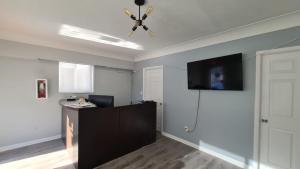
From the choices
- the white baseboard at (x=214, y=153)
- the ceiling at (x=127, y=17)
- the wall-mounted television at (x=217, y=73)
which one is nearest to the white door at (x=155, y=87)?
the white baseboard at (x=214, y=153)

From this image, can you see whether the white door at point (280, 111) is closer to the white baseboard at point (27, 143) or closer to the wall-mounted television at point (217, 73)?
the wall-mounted television at point (217, 73)

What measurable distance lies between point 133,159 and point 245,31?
10.6 ft

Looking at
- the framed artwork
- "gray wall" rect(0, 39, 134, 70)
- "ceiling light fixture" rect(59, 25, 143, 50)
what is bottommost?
the framed artwork

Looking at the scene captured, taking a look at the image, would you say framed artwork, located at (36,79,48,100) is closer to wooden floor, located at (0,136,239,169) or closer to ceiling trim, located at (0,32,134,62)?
ceiling trim, located at (0,32,134,62)

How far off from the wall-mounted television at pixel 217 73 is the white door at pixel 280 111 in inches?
15.0

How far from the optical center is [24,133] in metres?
3.28

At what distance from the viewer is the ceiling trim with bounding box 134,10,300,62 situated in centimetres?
215

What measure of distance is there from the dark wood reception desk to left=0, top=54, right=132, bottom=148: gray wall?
123 cm

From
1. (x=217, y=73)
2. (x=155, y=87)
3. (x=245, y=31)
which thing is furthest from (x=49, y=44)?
(x=245, y=31)

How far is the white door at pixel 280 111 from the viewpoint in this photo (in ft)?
6.97

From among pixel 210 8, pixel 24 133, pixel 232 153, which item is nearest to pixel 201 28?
pixel 210 8

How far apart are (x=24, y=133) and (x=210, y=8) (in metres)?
4.58

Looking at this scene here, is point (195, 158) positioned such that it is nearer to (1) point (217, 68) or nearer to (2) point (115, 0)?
(1) point (217, 68)

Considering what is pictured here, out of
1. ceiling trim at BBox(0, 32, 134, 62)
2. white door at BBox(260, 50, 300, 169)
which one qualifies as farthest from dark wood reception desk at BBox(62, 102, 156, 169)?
white door at BBox(260, 50, 300, 169)
